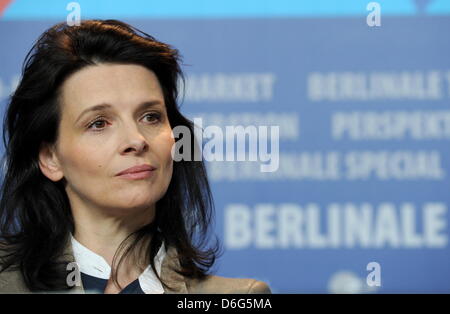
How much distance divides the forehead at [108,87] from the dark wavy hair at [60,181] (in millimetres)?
16

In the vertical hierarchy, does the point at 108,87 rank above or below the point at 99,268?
above

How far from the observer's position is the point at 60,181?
139cm

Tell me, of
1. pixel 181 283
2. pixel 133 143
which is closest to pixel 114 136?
pixel 133 143

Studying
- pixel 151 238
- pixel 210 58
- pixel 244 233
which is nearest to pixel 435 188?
pixel 244 233

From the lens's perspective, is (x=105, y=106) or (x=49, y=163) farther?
(x=49, y=163)

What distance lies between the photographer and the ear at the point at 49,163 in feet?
4.44

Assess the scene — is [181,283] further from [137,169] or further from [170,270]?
[137,169]

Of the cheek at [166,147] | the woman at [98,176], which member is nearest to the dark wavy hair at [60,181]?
the woman at [98,176]

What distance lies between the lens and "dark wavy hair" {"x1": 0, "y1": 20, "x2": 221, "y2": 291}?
1302mm

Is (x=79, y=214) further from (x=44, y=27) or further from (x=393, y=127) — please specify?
(x=393, y=127)

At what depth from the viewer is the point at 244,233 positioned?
2.04m

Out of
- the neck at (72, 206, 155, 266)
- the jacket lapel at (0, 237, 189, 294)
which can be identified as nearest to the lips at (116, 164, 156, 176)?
the neck at (72, 206, 155, 266)

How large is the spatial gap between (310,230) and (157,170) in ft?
2.88

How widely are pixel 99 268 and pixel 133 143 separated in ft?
0.80
